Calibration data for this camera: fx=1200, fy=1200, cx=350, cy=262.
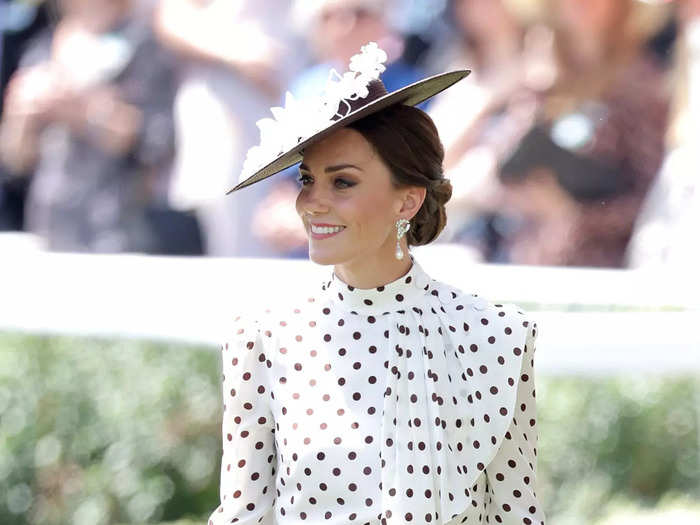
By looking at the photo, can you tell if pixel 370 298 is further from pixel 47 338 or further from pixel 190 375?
pixel 47 338

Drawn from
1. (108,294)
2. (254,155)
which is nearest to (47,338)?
(108,294)

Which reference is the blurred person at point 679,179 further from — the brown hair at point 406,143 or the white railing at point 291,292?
the brown hair at point 406,143

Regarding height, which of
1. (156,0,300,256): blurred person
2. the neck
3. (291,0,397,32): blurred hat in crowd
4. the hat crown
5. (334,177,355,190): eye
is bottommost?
the neck

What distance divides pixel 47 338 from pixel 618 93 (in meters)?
2.37

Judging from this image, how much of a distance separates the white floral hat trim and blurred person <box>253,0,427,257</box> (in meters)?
2.37

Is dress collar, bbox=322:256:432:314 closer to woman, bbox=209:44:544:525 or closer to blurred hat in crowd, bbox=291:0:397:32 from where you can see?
woman, bbox=209:44:544:525

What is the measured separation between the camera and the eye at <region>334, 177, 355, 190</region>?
2068 millimetres

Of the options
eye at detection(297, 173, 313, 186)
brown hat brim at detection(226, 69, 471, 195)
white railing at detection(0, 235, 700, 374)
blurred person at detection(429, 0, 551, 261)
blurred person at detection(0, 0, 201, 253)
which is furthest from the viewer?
blurred person at detection(0, 0, 201, 253)

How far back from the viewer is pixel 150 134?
493 cm

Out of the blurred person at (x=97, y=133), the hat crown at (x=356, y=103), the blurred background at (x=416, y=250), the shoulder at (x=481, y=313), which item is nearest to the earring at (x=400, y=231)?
the shoulder at (x=481, y=313)

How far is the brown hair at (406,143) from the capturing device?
2074mm

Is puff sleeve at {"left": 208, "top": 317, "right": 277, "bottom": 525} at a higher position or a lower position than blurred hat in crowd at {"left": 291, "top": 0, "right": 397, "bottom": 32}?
lower

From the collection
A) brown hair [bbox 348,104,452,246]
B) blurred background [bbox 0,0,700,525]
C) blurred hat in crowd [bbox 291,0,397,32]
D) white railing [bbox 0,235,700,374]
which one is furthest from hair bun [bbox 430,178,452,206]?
blurred hat in crowd [bbox 291,0,397,32]

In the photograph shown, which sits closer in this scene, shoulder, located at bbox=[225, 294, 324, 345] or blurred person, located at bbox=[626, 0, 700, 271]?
shoulder, located at bbox=[225, 294, 324, 345]
